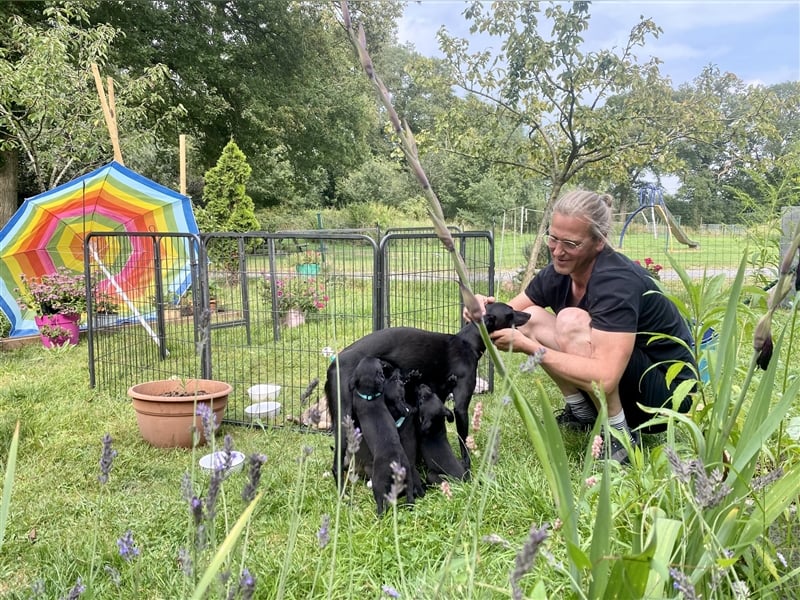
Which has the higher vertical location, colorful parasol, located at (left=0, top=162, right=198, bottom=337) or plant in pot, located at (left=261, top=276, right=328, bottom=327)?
colorful parasol, located at (left=0, top=162, right=198, bottom=337)

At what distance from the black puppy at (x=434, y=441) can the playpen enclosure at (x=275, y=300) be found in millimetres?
955

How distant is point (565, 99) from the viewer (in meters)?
6.70

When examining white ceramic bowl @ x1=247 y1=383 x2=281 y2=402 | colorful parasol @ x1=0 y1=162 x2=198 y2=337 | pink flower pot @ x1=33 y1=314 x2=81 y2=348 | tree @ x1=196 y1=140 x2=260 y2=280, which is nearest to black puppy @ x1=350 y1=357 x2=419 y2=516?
white ceramic bowl @ x1=247 y1=383 x2=281 y2=402

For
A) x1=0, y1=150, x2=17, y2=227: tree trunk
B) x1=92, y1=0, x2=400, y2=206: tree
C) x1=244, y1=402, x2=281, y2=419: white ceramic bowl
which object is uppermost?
x1=92, y1=0, x2=400, y2=206: tree

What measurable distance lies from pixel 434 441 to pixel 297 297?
11.7ft

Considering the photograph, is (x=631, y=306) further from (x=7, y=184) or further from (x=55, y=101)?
(x=7, y=184)

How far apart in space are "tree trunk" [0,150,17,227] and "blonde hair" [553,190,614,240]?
9.40 meters

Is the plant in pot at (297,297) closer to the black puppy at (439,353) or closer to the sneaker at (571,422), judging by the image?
the black puppy at (439,353)

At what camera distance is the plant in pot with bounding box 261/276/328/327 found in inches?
231

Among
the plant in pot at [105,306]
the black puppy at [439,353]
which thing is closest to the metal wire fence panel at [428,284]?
the black puppy at [439,353]

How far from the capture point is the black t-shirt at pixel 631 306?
103 inches

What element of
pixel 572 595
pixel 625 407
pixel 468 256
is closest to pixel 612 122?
pixel 468 256

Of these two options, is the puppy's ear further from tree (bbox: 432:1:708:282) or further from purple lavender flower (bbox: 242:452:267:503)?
tree (bbox: 432:1:708:282)

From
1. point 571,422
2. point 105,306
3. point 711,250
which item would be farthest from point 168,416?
point 711,250
